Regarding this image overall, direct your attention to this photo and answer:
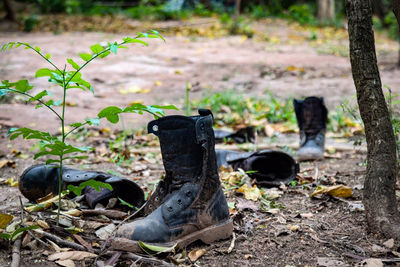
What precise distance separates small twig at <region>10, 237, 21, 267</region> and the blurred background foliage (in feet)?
33.1

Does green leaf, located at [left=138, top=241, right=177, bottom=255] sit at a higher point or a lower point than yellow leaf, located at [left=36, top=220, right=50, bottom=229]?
lower

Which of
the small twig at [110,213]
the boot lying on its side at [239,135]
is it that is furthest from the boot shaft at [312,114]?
the small twig at [110,213]

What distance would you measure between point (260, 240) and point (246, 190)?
0.59 meters

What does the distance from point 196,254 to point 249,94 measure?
4.07 m

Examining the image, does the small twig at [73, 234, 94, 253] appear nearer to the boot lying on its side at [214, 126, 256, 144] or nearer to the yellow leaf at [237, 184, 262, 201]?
the yellow leaf at [237, 184, 262, 201]

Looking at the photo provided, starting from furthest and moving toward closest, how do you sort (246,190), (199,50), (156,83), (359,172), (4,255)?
(199,50)
(156,83)
(359,172)
(246,190)
(4,255)

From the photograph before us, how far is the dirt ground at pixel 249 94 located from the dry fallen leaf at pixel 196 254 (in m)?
0.02

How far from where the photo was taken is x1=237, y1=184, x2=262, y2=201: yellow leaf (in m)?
2.55

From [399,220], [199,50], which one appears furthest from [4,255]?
[199,50]

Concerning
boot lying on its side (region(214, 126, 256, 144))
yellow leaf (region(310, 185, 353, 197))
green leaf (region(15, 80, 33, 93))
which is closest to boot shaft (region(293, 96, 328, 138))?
boot lying on its side (region(214, 126, 256, 144))

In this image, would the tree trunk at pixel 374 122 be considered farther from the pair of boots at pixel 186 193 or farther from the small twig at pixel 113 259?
the small twig at pixel 113 259

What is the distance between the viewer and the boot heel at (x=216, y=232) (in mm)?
1986

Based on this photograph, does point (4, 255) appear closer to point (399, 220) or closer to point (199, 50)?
point (399, 220)

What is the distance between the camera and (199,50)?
8398mm
